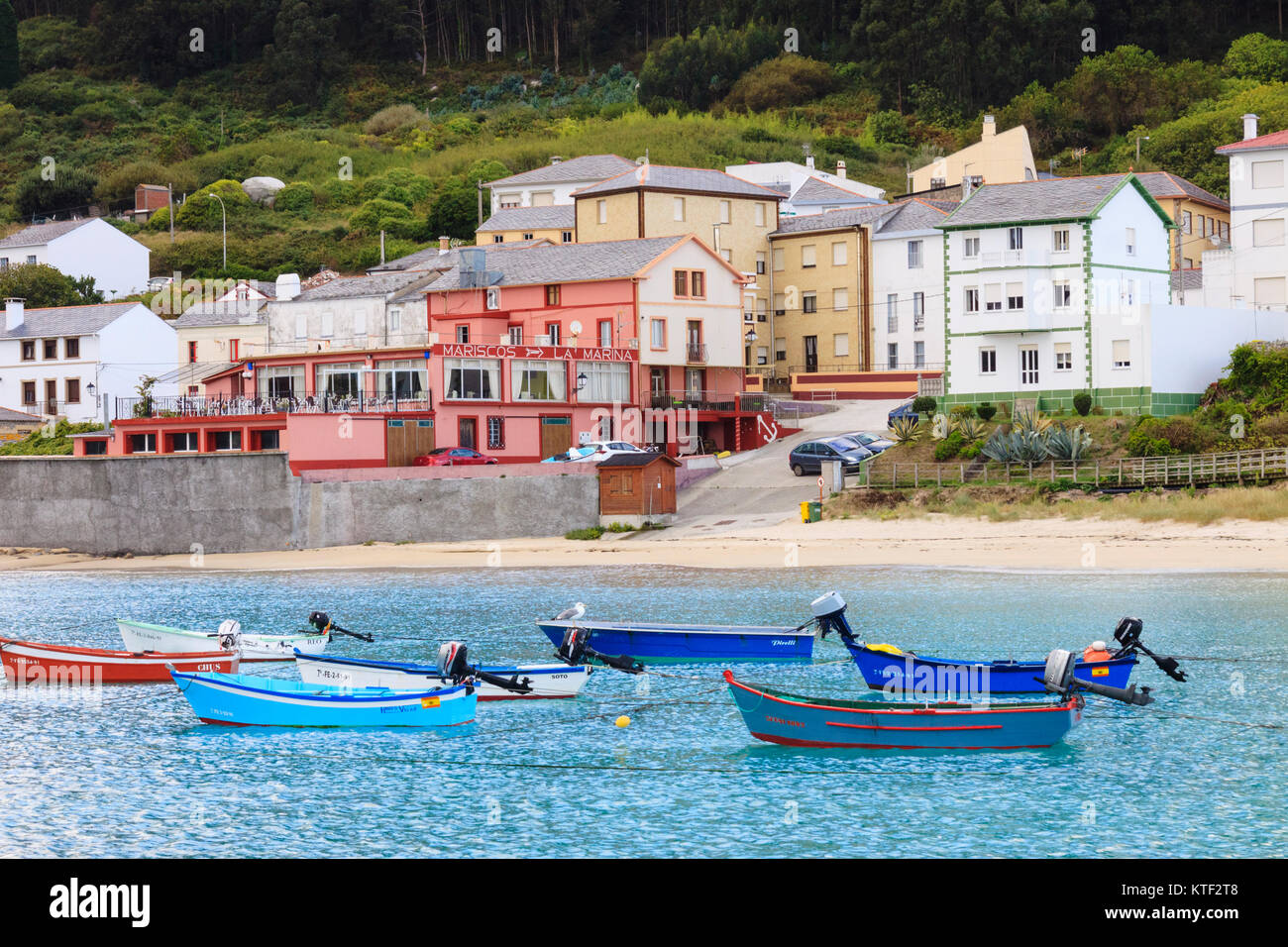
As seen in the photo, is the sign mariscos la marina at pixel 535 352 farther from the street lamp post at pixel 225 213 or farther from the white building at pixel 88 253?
the white building at pixel 88 253

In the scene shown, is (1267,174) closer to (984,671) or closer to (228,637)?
(984,671)

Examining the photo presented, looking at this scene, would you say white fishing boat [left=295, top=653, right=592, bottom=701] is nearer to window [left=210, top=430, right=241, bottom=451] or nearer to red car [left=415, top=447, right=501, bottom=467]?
red car [left=415, top=447, right=501, bottom=467]

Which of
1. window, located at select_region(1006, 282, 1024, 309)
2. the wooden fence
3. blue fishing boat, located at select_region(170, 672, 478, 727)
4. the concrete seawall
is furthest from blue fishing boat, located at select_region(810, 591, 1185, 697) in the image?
window, located at select_region(1006, 282, 1024, 309)

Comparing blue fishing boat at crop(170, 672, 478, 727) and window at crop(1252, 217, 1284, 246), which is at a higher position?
window at crop(1252, 217, 1284, 246)

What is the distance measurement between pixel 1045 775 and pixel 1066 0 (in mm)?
116292

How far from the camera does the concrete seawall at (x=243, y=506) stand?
2393 inches

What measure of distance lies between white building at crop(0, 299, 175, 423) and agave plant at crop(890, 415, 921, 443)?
149 ft

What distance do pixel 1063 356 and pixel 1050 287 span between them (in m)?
2.91

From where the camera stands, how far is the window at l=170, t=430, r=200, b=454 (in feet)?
224

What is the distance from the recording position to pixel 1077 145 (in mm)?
120500

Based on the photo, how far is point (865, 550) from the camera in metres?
51.4

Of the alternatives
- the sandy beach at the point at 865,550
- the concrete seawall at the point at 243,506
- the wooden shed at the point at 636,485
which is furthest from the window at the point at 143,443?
the wooden shed at the point at 636,485

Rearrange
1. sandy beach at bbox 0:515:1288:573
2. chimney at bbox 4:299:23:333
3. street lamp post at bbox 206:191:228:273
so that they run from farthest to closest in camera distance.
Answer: street lamp post at bbox 206:191:228:273
chimney at bbox 4:299:23:333
sandy beach at bbox 0:515:1288:573

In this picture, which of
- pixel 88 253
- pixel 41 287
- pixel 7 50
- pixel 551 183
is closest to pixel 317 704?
pixel 41 287
